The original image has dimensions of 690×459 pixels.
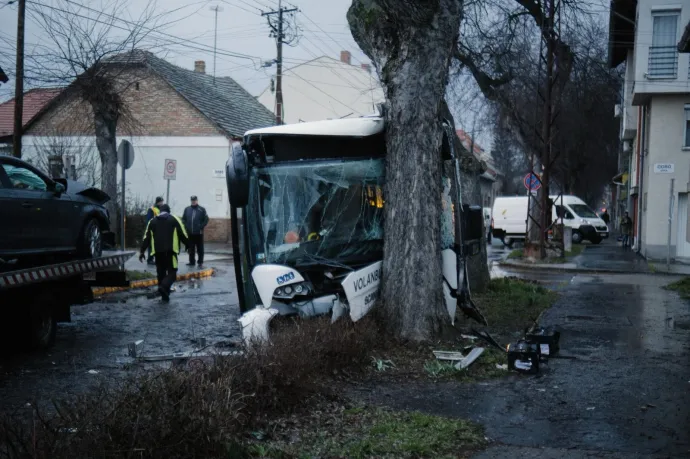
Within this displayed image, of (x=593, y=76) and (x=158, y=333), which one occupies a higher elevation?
(x=593, y=76)

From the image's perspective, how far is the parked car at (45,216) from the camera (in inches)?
350

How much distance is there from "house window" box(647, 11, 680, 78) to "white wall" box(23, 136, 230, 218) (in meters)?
17.5

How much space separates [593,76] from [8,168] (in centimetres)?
2030

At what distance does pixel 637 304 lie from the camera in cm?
1442

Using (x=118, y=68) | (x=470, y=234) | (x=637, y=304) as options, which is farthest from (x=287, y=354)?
(x=118, y=68)

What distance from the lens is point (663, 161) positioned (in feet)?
90.7

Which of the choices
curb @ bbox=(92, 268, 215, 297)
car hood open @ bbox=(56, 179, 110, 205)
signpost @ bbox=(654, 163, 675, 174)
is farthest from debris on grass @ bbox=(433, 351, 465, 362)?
signpost @ bbox=(654, 163, 675, 174)

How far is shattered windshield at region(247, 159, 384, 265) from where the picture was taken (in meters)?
8.85

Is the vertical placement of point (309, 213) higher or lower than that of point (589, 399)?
higher

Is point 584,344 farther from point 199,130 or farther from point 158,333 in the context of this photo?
point 199,130

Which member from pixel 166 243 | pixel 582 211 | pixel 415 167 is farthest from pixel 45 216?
pixel 582 211

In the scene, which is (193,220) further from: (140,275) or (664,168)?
(664,168)

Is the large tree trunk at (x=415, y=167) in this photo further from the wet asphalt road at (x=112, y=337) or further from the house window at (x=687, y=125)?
the house window at (x=687, y=125)

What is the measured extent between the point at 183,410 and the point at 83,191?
692 centimetres
